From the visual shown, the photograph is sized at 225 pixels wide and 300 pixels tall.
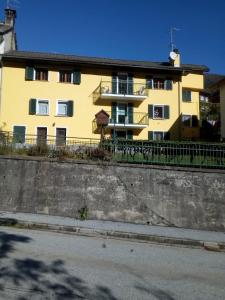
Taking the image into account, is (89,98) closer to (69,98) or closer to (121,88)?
(69,98)

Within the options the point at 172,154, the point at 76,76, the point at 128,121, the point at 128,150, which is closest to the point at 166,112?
the point at 128,121

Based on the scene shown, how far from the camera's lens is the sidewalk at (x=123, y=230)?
11749 mm

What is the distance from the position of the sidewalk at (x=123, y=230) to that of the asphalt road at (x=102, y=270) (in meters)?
0.86

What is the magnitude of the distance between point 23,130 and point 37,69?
5.72 metres

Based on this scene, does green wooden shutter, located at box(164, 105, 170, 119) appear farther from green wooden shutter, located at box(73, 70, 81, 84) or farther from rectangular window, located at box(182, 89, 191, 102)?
green wooden shutter, located at box(73, 70, 81, 84)

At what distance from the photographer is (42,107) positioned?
32.8 meters

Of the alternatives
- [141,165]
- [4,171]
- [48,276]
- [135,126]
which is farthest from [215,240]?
[135,126]

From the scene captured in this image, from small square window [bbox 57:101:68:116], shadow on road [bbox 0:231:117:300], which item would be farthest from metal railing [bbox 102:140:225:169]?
small square window [bbox 57:101:68:116]

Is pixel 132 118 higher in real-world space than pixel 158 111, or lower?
lower

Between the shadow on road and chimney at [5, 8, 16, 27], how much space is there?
A: 3425 cm

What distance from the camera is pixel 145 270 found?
7.76m

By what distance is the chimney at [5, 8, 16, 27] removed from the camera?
37.4 meters

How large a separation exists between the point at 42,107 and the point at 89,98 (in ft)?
14.4

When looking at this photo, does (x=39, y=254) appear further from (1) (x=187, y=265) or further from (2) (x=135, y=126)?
(2) (x=135, y=126)
